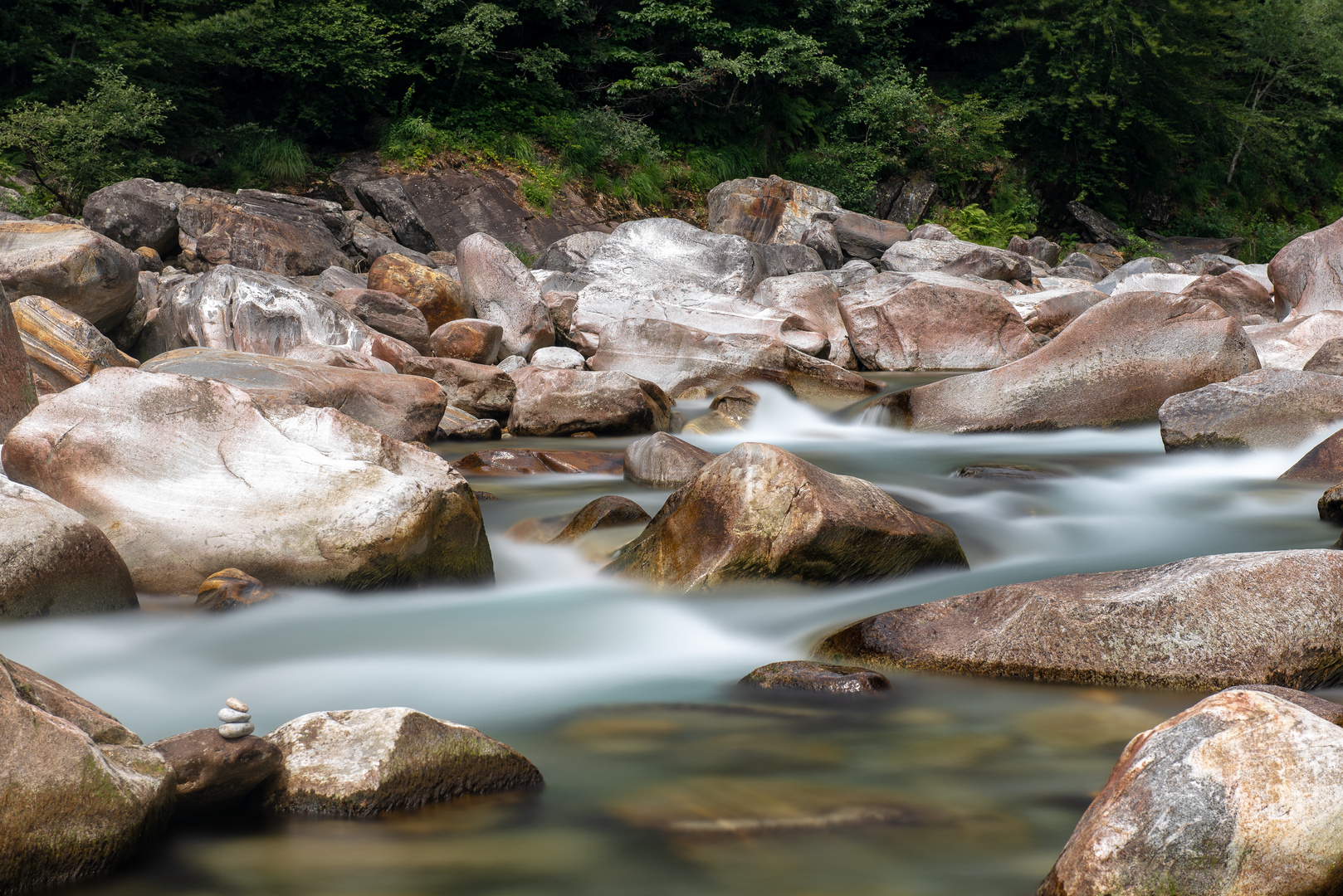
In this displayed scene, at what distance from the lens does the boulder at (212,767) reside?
254 cm

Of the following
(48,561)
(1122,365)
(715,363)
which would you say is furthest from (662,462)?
(715,363)

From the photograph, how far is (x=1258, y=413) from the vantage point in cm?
712

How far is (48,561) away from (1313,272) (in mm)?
13174

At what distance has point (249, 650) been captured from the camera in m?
4.11

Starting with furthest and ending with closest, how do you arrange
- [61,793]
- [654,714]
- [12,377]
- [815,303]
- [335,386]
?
1. [815,303]
2. [335,386]
3. [12,377]
4. [654,714]
5. [61,793]

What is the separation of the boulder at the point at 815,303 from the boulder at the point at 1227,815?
11588 millimetres

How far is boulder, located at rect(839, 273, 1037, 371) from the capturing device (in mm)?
13031

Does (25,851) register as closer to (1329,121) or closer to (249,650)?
(249,650)

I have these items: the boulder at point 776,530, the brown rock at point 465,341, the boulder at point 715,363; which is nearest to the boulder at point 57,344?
the brown rock at point 465,341

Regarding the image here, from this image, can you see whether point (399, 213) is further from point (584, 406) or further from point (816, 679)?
point (816, 679)

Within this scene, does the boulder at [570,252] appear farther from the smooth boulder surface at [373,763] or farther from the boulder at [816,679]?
the smooth boulder surface at [373,763]

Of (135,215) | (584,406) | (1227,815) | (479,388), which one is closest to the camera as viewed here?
(1227,815)

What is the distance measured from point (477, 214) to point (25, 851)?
19.6 m

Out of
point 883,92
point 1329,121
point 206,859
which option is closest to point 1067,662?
point 206,859
